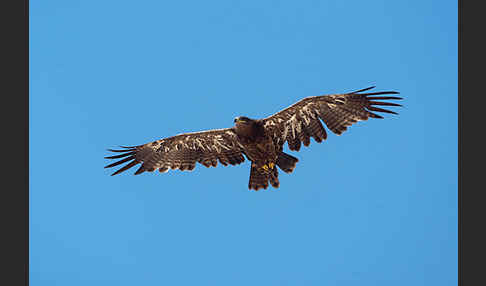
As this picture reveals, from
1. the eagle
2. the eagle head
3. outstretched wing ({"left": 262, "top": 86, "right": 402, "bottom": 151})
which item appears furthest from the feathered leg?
the eagle head

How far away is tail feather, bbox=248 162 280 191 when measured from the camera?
561 inches

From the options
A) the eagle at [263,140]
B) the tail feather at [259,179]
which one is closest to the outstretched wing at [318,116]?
the eagle at [263,140]

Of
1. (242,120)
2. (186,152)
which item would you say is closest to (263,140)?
(242,120)

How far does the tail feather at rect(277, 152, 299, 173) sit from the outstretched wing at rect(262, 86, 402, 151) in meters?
0.34

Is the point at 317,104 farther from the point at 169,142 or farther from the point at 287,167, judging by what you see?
the point at 169,142

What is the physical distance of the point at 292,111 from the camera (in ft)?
44.5

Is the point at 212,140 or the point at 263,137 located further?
the point at 212,140

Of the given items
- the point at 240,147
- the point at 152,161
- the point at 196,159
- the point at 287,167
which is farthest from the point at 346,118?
the point at 152,161

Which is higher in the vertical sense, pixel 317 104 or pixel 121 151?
pixel 317 104

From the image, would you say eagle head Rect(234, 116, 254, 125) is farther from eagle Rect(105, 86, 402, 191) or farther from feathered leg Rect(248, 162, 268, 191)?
feathered leg Rect(248, 162, 268, 191)

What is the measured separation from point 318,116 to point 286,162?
4.43ft

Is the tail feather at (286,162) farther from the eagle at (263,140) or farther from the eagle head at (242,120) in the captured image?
the eagle head at (242,120)

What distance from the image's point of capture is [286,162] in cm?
1393

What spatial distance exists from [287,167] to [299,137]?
31.5 inches
